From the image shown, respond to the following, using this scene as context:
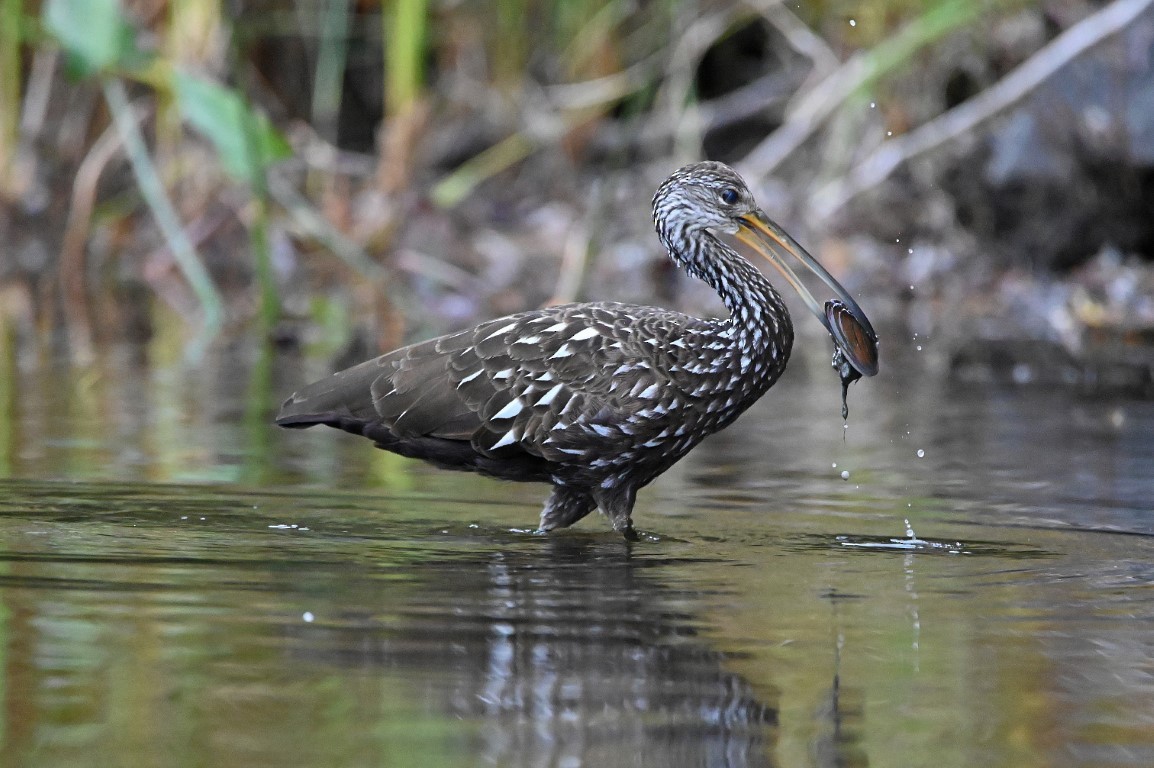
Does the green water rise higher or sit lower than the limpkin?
lower

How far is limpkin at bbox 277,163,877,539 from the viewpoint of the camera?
686cm

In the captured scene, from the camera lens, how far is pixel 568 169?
701 inches

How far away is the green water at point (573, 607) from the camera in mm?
3990

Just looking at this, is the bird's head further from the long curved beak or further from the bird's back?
the bird's back

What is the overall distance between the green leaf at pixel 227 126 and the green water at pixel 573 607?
2711 mm

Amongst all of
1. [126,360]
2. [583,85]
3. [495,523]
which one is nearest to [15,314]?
[126,360]

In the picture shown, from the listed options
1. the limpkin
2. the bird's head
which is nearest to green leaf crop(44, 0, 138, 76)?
the limpkin

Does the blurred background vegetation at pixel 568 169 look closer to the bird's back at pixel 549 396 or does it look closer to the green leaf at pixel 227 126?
the green leaf at pixel 227 126

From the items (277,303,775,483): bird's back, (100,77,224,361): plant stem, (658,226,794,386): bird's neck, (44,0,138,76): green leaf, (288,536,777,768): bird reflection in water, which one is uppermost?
(44,0,138,76): green leaf

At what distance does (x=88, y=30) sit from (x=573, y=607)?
7597 mm

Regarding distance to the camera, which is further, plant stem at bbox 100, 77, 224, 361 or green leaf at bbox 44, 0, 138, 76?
plant stem at bbox 100, 77, 224, 361

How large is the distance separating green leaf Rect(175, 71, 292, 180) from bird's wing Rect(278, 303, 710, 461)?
481cm

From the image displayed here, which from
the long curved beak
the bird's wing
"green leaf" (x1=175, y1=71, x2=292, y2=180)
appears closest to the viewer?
the bird's wing

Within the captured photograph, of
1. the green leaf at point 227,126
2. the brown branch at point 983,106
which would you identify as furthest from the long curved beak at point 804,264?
the brown branch at point 983,106
